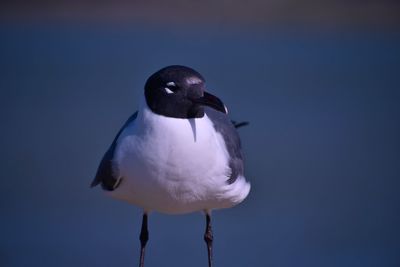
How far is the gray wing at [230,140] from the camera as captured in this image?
3.68m

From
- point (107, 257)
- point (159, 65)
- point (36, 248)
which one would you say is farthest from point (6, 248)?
point (159, 65)

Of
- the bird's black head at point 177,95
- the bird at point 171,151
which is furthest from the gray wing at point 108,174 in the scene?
the bird's black head at point 177,95

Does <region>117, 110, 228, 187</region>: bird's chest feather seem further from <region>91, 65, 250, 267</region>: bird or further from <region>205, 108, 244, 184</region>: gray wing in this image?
<region>205, 108, 244, 184</region>: gray wing

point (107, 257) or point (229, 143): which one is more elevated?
point (229, 143)

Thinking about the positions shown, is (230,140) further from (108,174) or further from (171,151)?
(108,174)

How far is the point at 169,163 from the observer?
3383 millimetres

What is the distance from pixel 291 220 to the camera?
5027 mm

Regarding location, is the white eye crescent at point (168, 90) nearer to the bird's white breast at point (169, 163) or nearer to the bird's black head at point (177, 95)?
the bird's black head at point (177, 95)

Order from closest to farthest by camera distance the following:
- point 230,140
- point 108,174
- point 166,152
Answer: point 166,152 < point 108,174 < point 230,140

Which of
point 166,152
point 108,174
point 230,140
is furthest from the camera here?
point 230,140

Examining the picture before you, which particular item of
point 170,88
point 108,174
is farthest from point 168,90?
point 108,174

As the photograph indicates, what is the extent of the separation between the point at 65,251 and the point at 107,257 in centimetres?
27

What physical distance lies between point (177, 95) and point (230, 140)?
472 millimetres

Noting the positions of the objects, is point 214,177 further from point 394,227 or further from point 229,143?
point 394,227
